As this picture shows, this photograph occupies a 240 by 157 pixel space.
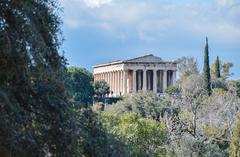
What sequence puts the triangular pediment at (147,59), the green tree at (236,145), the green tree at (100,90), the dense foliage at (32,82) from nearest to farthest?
the dense foliage at (32,82)
the green tree at (236,145)
the green tree at (100,90)
the triangular pediment at (147,59)

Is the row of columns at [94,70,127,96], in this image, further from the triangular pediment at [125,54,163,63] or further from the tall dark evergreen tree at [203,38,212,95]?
the tall dark evergreen tree at [203,38,212,95]

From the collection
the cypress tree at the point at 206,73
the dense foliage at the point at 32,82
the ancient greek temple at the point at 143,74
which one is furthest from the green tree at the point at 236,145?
the ancient greek temple at the point at 143,74

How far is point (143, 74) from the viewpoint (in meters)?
100

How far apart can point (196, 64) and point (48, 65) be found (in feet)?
270

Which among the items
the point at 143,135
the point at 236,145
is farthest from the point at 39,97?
the point at 236,145

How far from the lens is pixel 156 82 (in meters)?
100

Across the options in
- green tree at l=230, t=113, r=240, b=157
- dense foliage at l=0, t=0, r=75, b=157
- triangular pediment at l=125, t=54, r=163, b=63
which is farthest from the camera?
triangular pediment at l=125, t=54, r=163, b=63

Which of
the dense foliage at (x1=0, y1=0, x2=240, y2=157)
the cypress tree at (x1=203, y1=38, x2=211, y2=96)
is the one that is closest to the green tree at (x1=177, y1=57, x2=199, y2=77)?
the cypress tree at (x1=203, y1=38, x2=211, y2=96)

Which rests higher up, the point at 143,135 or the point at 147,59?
the point at 147,59

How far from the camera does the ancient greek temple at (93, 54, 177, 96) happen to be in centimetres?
9938

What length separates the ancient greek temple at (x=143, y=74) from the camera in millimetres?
99375

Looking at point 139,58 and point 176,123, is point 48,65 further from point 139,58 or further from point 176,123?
point 139,58

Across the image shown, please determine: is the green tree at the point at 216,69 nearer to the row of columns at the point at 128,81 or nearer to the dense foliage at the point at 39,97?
the row of columns at the point at 128,81

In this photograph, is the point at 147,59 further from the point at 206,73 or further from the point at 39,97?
the point at 39,97
